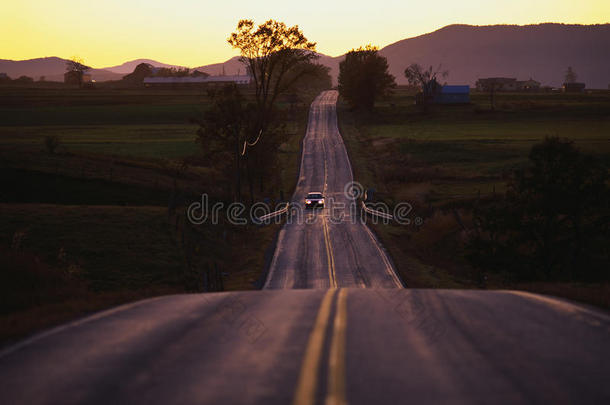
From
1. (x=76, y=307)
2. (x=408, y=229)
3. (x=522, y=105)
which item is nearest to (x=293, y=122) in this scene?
(x=522, y=105)

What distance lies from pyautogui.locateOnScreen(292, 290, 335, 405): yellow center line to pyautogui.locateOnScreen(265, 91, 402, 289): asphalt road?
15.9m

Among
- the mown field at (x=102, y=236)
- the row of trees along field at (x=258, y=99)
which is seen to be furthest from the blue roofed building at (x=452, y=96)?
the row of trees along field at (x=258, y=99)

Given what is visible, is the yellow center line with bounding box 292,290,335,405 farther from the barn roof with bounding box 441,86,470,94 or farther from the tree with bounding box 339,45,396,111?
the barn roof with bounding box 441,86,470,94

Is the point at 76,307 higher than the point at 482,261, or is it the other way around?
the point at 76,307

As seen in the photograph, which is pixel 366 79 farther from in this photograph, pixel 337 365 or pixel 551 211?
pixel 337 365

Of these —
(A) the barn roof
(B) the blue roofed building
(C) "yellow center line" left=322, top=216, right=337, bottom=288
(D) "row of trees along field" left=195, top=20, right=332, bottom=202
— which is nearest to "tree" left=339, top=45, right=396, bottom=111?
(B) the blue roofed building

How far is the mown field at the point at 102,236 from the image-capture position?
13477 millimetres

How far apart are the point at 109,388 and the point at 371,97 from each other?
122067 mm

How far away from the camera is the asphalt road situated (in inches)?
1030

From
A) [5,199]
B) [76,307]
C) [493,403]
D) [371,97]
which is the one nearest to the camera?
[493,403]

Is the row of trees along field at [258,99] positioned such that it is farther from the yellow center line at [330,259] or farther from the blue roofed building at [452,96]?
the blue roofed building at [452,96]

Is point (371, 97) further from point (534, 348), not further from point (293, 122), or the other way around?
point (534, 348)

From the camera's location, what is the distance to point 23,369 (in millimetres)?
6930

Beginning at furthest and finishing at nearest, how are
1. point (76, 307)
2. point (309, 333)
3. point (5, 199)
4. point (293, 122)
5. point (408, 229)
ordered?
1. point (293, 122)
2. point (408, 229)
3. point (5, 199)
4. point (76, 307)
5. point (309, 333)
